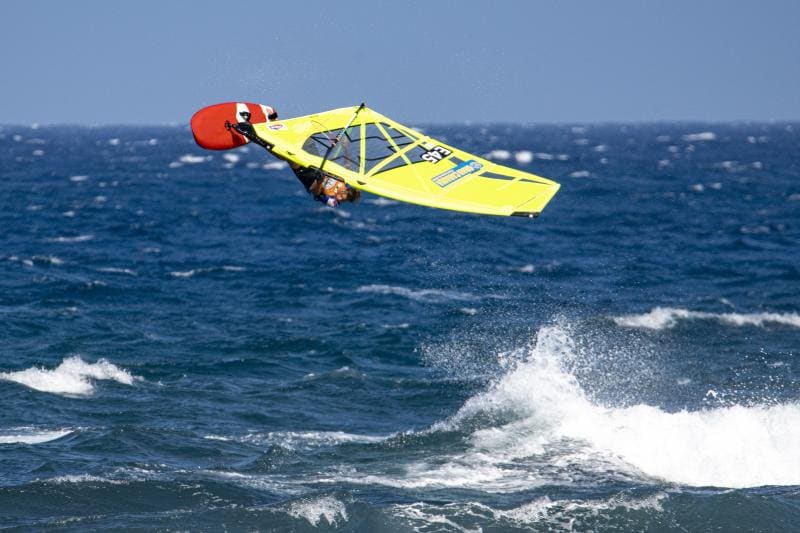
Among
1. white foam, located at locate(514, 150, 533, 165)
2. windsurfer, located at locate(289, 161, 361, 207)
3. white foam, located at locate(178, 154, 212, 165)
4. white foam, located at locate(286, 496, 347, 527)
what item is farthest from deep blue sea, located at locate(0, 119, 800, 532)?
white foam, located at locate(178, 154, 212, 165)

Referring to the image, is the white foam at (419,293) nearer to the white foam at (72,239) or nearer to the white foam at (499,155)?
the white foam at (72,239)

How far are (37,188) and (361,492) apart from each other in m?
71.0

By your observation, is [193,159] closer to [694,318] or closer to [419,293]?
[419,293]

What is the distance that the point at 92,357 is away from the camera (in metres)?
35.0

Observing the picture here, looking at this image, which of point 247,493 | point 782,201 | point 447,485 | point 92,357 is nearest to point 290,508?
point 247,493

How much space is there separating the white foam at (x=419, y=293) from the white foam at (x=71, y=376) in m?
13.9

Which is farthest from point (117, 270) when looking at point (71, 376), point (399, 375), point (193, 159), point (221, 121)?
point (193, 159)

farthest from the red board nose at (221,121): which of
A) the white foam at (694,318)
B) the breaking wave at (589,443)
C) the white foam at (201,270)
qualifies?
the white foam at (201,270)

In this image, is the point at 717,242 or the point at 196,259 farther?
the point at 717,242

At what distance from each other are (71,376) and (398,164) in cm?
1403

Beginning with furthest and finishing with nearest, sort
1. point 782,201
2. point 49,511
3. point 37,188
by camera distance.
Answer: point 37,188, point 782,201, point 49,511

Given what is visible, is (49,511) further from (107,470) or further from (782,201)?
(782,201)

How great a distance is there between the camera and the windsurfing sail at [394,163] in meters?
22.6

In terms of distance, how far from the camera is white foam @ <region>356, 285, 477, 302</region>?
44469 millimetres
